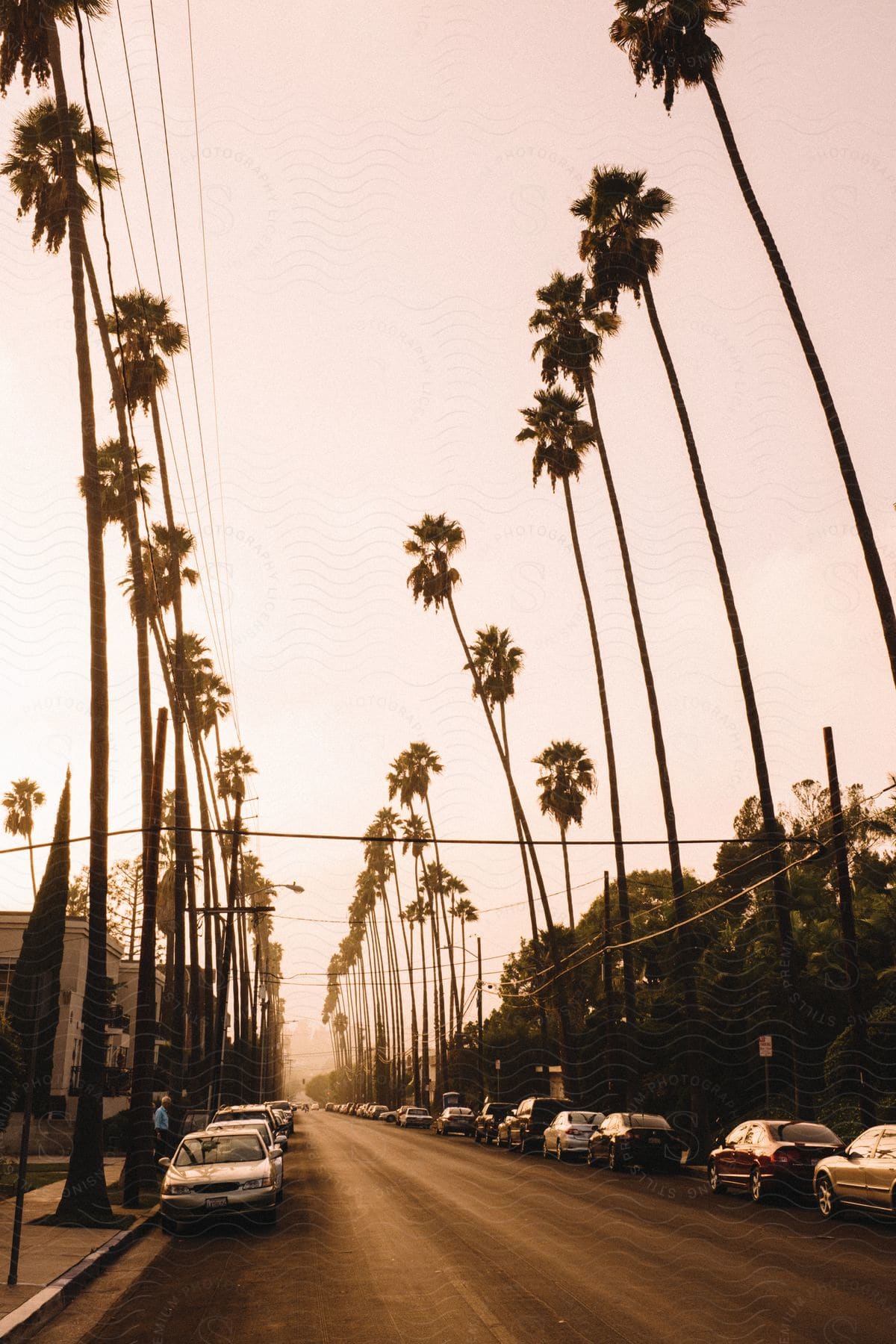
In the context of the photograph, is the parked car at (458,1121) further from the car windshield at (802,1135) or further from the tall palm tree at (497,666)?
the car windshield at (802,1135)

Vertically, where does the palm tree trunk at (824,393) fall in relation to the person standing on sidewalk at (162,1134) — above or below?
above

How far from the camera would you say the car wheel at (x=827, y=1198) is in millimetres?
16922

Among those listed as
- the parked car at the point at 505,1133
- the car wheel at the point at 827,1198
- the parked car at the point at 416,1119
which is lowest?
the car wheel at the point at 827,1198

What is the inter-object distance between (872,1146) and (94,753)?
13774 mm

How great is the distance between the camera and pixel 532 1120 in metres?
39.5

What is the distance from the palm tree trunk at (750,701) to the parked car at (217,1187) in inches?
514

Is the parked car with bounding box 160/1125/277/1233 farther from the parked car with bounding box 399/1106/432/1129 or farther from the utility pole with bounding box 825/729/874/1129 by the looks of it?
the parked car with bounding box 399/1106/432/1129

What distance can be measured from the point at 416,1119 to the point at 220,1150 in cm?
5969

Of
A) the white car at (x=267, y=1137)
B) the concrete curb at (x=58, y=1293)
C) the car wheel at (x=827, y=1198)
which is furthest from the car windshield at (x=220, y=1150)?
the car wheel at (x=827, y=1198)

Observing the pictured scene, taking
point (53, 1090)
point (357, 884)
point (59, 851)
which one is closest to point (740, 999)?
point (59, 851)

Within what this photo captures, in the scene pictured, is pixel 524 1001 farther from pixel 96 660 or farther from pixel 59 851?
pixel 96 660

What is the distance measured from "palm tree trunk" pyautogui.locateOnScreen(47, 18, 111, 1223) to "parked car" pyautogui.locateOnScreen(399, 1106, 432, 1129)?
57807 mm

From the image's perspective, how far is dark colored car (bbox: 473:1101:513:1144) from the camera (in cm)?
4853

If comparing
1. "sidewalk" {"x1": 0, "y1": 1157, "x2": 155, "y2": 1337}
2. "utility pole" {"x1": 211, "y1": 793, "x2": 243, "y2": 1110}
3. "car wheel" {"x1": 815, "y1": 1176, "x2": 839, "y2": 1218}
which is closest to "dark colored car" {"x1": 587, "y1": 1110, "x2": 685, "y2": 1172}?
"car wheel" {"x1": 815, "y1": 1176, "x2": 839, "y2": 1218}
